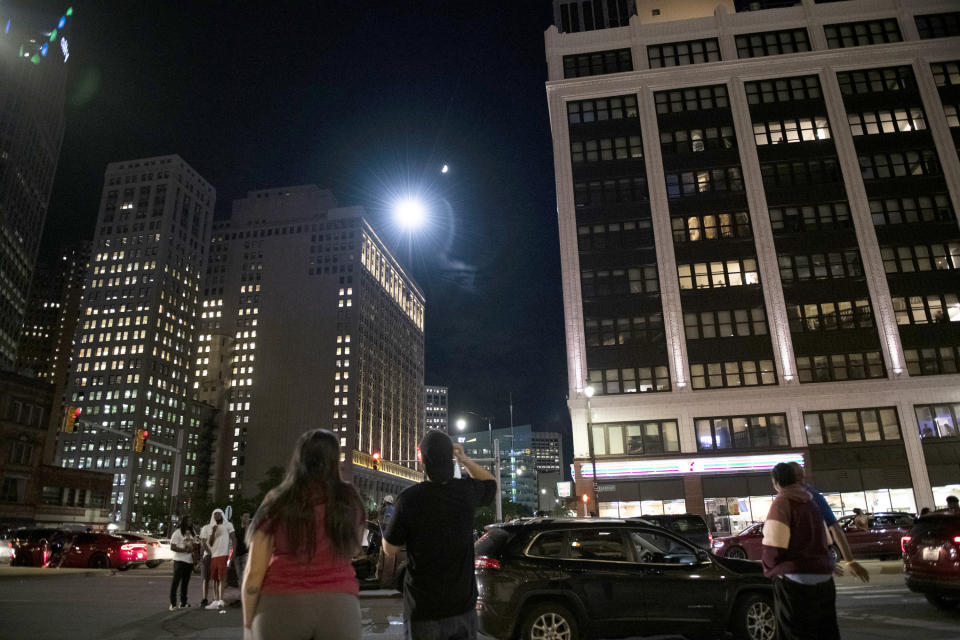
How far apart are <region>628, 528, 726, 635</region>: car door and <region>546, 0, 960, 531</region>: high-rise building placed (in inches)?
1164

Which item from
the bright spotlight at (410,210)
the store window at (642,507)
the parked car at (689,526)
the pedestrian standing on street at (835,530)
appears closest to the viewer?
the pedestrian standing on street at (835,530)

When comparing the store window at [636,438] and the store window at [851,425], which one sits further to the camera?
the store window at [636,438]

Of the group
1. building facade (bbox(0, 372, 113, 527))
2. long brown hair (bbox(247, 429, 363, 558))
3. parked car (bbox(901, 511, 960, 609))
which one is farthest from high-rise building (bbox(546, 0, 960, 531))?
building facade (bbox(0, 372, 113, 527))

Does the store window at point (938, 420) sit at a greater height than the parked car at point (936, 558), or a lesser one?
greater

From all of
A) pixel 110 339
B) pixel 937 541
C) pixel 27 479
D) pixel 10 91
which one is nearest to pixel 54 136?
pixel 10 91

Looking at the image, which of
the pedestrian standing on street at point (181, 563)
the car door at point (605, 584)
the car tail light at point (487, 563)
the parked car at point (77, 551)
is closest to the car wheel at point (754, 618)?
the car door at point (605, 584)

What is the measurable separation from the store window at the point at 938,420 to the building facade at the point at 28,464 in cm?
6328

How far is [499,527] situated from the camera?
8.59 metres

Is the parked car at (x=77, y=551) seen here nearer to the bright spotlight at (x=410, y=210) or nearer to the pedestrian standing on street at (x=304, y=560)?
the bright spotlight at (x=410, y=210)

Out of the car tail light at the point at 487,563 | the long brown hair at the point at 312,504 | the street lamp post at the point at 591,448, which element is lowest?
the car tail light at the point at 487,563

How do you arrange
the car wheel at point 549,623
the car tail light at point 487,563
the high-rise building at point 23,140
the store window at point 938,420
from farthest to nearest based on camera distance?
1. the high-rise building at point 23,140
2. the store window at point 938,420
3. the car tail light at point 487,563
4. the car wheel at point 549,623

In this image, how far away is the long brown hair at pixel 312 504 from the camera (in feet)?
10.5

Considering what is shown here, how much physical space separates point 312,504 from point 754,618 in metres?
7.50

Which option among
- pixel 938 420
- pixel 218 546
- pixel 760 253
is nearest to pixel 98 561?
pixel 218 546
